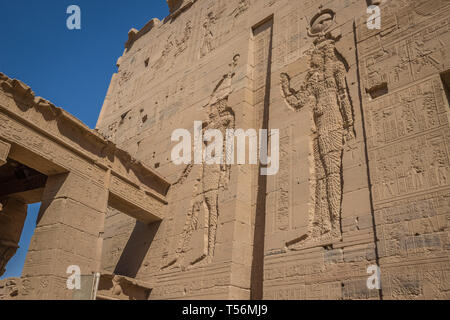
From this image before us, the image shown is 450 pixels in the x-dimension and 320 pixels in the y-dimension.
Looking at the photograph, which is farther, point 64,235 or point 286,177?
point 286,177

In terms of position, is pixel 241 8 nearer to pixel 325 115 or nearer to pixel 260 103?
pixel 260 103

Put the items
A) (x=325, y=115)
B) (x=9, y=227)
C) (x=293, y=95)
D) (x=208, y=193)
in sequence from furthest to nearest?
(x=9, y=227) → (x=208, y=193) → (x=293, y=95) → (x=325, y=115)

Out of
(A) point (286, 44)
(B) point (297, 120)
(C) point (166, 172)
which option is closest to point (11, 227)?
(C) point (166, 172)

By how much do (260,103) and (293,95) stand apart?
1.19 meters

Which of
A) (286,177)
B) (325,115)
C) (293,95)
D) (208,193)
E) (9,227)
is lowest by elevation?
(9,227)

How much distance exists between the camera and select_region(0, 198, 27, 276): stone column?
27.5 ft

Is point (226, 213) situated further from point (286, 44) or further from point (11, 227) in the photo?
point (11, 227)

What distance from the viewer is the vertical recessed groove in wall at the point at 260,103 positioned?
6.73m

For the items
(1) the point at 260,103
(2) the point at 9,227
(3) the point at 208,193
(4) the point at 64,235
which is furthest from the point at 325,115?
(2) the point at 9,227

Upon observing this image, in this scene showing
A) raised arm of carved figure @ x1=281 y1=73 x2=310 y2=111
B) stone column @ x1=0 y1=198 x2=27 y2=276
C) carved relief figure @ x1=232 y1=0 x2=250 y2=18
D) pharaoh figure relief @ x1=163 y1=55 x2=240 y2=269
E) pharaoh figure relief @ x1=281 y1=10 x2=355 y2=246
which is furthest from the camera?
carved relief figure @ x1=232 y1=0 x2=250 y2=18

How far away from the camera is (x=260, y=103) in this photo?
28.1 ft

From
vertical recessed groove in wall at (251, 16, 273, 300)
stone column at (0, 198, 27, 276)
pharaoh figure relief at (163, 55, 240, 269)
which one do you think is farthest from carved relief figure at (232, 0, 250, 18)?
stone column at (0, 198, 27, 276)

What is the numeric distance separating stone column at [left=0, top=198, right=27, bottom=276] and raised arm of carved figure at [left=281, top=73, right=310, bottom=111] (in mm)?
6320

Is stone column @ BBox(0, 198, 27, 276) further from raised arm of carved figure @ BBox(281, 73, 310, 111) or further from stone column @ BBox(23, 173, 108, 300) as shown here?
raised arm of carved figure @ BBox(281, 73, 310, 111)
